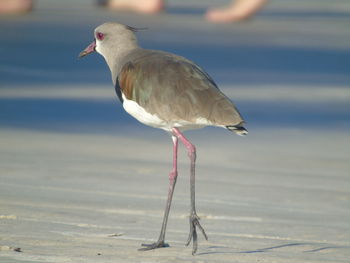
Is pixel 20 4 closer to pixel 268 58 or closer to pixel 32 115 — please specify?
pixel 268 58

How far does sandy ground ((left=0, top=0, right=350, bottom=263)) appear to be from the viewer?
22.6ft

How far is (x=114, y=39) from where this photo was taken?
7363mm

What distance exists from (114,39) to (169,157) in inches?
154

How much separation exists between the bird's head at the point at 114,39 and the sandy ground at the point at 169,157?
1.18m

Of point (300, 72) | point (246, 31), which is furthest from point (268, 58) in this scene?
point (246, 31)

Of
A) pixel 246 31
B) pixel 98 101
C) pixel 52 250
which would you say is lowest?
pixel 52 250

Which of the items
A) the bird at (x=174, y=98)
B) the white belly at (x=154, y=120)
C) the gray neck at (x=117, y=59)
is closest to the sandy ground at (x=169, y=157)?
the bird at (x=174, y=98)

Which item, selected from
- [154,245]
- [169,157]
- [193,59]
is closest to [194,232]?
[154,245]

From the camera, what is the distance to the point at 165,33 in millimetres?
22625

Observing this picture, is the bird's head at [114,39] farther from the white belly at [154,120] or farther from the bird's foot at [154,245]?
the bird's foot at [154,245]

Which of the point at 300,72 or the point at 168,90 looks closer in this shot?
the point at 168,90

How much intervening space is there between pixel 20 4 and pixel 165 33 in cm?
429

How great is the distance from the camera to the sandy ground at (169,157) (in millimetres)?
6895

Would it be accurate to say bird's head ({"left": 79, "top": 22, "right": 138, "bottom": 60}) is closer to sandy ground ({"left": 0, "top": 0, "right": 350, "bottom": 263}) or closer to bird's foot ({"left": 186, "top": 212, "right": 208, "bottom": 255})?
sandy ground ({"left": 0, "top": 0, "right": 350, "bottom": 263})
